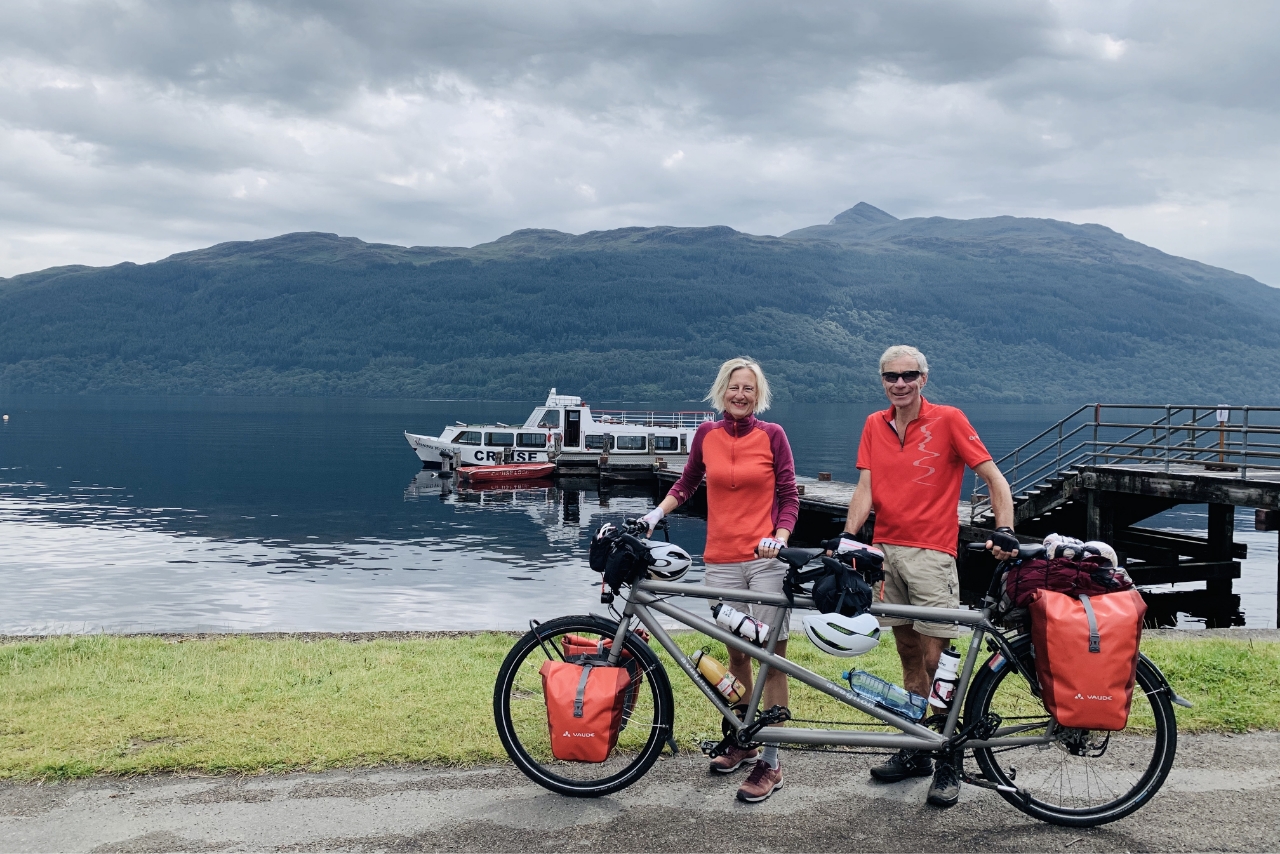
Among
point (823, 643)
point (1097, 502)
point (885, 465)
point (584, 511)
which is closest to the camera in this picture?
point (823, 643)

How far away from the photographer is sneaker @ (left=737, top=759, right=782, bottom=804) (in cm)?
509

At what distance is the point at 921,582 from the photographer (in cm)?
561

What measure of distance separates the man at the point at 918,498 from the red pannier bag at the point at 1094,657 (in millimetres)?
784

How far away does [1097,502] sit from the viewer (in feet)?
71.9

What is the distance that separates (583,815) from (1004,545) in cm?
257

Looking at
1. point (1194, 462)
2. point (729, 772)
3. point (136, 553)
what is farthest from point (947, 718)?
point (136, 553)

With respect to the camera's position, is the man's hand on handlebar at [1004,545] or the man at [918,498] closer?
the man's hand on handlebar at [1004,545]

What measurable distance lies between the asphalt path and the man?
0.61m

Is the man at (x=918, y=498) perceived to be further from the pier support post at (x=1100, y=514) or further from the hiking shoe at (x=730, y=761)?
the pier support post at (x=1100, y=514)

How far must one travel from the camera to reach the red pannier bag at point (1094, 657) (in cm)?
469

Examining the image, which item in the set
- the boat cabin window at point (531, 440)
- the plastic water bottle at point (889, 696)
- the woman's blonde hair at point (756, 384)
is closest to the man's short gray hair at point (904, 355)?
the woman's blonde hair at point (756, 384)

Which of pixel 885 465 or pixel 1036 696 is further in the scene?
pixel 885 465

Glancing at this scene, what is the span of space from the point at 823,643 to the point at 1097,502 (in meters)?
19.4

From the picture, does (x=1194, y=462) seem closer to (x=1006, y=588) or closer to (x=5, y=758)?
(x=1006, y=588)
